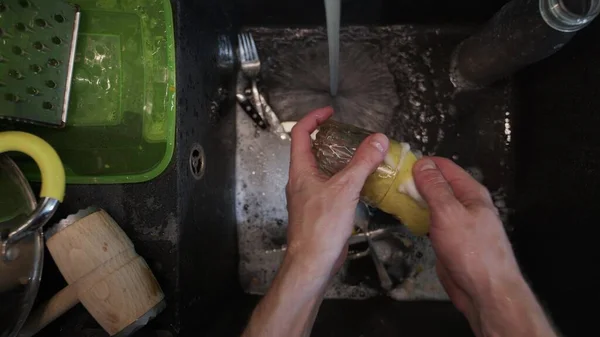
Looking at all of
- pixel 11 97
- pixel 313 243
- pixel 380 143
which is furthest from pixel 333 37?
pixel 11 97

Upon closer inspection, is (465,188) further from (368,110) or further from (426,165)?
(368,110)

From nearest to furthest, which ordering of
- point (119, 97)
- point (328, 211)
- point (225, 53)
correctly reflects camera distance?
point (328, 211), point (119, 97), point (225, 53)

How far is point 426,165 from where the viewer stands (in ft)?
2.24

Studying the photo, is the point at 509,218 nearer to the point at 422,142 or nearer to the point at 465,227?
the point at 422,142

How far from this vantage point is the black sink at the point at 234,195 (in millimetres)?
778

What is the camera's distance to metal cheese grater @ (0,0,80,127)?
2.22ft

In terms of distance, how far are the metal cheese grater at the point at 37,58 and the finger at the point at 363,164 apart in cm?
51

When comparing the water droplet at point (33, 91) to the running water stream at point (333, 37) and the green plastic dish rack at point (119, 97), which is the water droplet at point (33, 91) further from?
the running water stream at point (333, 37)

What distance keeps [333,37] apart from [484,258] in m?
0.54

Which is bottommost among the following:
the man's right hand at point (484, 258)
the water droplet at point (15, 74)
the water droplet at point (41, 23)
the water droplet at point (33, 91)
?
the man's right hand at point (484, 258)

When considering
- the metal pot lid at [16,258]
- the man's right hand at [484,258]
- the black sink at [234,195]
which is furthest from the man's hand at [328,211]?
the metal pot lid at [16,258]

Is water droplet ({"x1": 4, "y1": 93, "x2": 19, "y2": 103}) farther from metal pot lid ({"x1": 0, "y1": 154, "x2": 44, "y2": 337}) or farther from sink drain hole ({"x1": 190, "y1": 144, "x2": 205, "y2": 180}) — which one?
sink drain hole ({"x1": 190, "y1": 144, "x2": 205, "y2": 180})

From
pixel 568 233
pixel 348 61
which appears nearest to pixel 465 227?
pixel 568 233

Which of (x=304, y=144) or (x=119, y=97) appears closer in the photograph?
(x=304, y=144)
